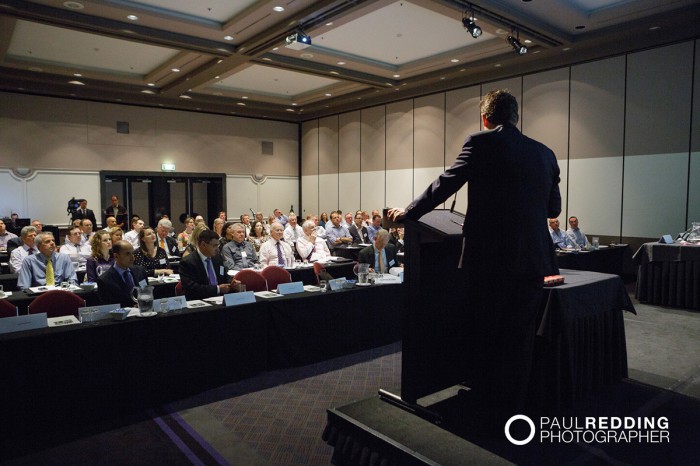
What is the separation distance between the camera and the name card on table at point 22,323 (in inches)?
115

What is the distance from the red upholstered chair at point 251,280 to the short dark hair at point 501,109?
10.6 ft

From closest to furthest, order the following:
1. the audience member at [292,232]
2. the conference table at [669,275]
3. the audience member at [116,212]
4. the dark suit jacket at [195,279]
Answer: the dark suit jacket at [195,279], the conference table at [669,275], the audience member at [292,232], the audience member at [116,212]

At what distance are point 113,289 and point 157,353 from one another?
0.90m

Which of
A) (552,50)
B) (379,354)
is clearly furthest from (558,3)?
(379,354)

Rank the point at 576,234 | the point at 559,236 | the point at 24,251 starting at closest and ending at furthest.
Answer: the point at 24,251 < the point at 559,236 < the point at 576,234

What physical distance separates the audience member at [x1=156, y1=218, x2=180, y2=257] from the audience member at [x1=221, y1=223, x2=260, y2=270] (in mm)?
1313

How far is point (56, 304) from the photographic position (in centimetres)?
359

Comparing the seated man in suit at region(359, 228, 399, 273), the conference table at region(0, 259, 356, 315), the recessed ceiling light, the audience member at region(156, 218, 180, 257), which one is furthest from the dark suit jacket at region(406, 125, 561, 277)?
the recessed ceiling light

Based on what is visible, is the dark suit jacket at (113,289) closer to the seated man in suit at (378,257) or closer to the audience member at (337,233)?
the seated man in suit at (378,257)

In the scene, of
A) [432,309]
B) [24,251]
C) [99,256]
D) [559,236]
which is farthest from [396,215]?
[559,236]

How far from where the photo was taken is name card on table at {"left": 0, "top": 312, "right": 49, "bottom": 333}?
2.92m

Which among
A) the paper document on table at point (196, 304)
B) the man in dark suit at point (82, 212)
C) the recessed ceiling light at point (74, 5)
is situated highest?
the recessed ceiling light at point (74, 5)

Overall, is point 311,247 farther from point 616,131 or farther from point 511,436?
point 616,131

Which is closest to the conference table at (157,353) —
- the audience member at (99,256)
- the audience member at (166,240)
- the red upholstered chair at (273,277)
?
the red upholstered chair at (273,277)
